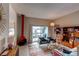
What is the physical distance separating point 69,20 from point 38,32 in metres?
0.53

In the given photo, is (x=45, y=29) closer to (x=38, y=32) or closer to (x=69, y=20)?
(x=38, y=32)

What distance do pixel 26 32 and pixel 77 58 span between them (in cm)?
84

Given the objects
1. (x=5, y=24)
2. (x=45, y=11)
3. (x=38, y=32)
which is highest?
(x=45, y=11)

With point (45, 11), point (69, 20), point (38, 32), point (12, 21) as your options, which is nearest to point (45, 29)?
point (38, 32)

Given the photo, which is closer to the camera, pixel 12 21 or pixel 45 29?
pixel 12 21

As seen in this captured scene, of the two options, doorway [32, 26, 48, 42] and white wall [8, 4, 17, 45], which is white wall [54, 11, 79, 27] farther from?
white wall [8, 4, 17, 45]

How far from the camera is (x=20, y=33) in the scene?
143cm

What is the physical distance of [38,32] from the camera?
1471 millimetres

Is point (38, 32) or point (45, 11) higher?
point (45, 11)

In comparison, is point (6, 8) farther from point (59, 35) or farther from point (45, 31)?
point (59, 35)

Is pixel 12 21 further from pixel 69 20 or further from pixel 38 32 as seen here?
pixel 69 20

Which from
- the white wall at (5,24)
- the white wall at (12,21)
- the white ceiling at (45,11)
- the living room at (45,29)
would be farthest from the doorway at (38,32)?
the white wall at (5,24)

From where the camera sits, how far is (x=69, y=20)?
1395mm

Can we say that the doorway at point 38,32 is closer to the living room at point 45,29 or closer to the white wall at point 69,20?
the living room at point 45,29
